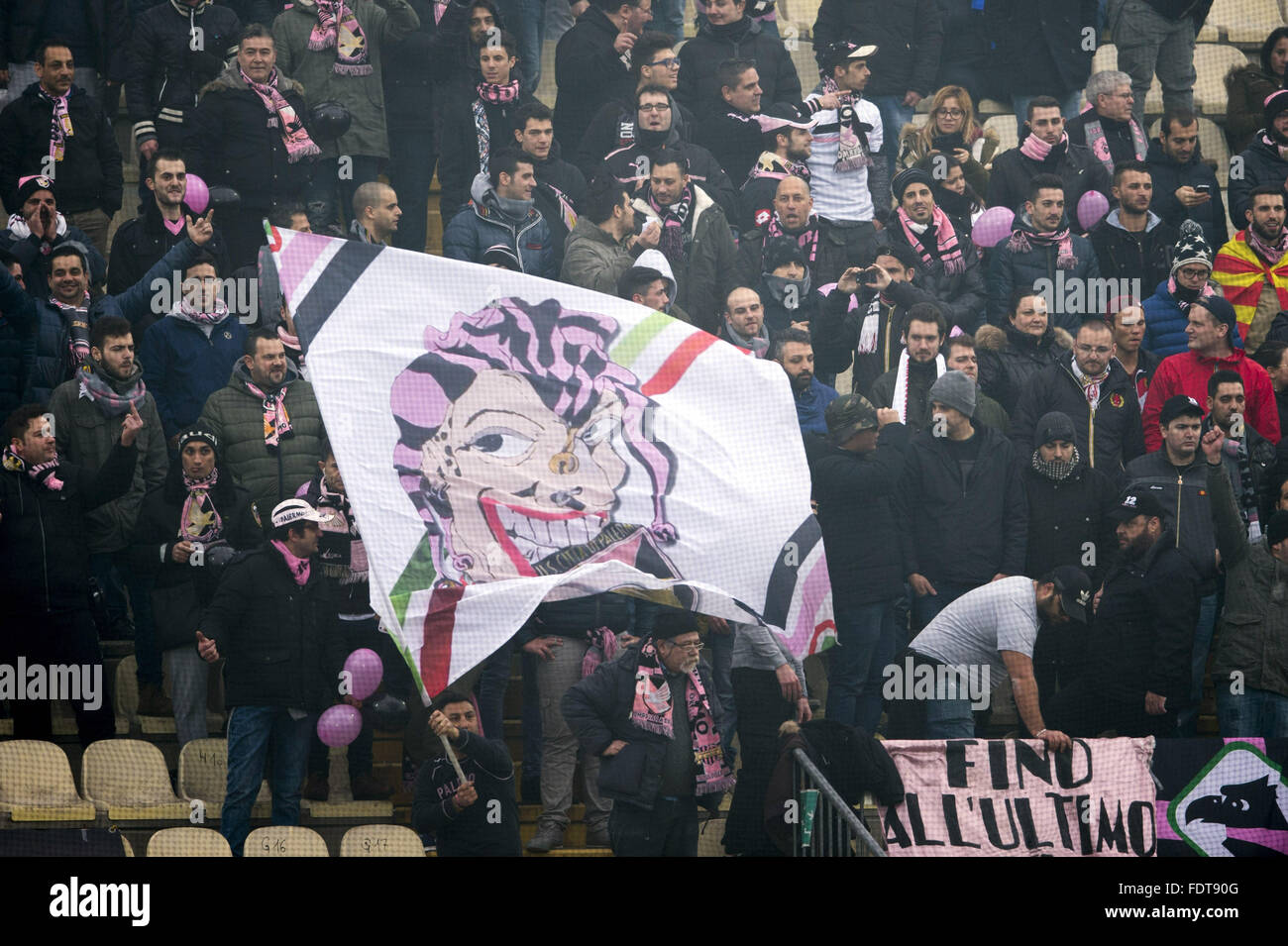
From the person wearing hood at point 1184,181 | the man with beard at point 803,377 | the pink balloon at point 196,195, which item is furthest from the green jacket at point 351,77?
the person wearing hood at point 1184,181

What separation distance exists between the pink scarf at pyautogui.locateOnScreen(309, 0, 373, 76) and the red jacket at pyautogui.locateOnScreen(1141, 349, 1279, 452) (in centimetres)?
530

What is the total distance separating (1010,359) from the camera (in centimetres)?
1155

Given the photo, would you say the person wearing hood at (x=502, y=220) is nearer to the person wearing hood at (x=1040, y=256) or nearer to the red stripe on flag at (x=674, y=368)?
the red stripe on flag at (x=674, y=368)

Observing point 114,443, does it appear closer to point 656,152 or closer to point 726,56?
point 656,152

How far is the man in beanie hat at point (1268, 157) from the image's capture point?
521 inches

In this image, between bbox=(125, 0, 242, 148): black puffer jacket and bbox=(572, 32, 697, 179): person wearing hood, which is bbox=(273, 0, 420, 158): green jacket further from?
bbox=(572, 32, 697, 179): person wearing hood

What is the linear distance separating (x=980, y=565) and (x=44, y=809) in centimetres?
494

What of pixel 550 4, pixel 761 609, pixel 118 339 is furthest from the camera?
pixel 550 4

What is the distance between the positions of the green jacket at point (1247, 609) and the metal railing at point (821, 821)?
2.41 meters

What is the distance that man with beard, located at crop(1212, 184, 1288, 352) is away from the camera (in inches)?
495

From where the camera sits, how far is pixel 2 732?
10406 millimetres

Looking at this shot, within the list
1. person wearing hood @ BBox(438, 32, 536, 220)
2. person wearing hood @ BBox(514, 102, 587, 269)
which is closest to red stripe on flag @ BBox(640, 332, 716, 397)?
person wearing hood @ BBox(514, 102, 587, 269)
